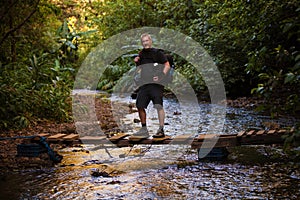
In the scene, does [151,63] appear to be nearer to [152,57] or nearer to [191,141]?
[152,57]

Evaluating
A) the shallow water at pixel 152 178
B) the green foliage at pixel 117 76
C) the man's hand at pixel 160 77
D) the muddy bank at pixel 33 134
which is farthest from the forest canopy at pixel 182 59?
the green foliage at pixel 117 76

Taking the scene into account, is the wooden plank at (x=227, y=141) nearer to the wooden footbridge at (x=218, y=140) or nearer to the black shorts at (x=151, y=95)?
the wooden footbridge at (x=218, y=140)

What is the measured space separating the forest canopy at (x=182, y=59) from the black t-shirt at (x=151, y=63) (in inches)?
55.9

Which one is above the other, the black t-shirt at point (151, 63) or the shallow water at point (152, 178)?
the black t-shirt at point (151, 63)

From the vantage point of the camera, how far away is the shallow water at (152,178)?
5109 millimetres

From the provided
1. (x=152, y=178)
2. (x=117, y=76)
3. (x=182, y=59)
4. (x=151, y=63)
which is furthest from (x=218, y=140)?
(x=117, y=76)

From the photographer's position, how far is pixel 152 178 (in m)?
5.83

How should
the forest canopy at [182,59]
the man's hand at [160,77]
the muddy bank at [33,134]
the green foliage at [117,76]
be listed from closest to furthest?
the forest canopy at [182,59] < the muddy bank at [33,134] < the man's hand at [160,77] < the green foliage at [117,76]

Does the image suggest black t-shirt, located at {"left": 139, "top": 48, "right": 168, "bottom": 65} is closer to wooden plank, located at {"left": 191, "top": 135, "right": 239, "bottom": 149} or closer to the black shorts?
the black shorts

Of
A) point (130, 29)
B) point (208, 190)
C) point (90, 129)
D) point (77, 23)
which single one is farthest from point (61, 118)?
point (77, 23)

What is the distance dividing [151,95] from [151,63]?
0.53 meters

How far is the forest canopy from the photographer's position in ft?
17.3

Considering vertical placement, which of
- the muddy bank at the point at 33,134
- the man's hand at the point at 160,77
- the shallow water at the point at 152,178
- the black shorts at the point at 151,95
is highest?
the man's hand at the point at 160,77

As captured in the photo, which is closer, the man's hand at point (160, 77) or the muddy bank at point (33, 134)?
the muddy bank at point (33, 134)
